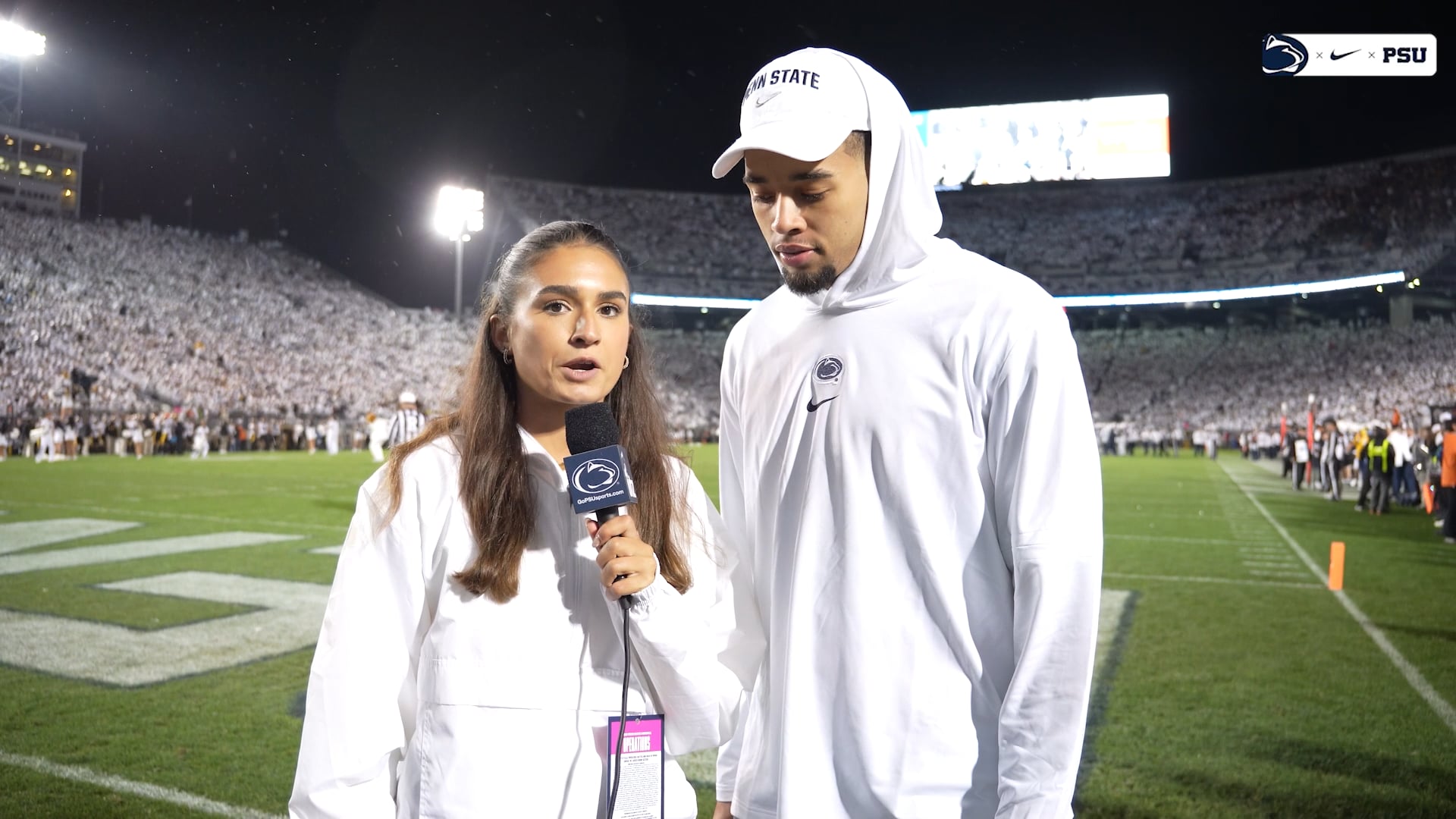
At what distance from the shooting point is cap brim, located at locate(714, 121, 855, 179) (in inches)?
66.1

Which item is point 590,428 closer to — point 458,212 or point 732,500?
point 732,500

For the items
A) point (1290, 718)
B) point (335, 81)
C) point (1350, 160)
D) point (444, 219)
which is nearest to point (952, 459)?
point (1290, 718)

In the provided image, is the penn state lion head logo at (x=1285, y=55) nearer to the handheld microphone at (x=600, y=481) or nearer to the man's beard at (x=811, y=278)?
the man's beard at (x=811, y=278)

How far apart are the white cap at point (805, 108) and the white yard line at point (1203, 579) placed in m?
8.45

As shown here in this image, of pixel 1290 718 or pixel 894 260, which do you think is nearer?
pixel 894 260

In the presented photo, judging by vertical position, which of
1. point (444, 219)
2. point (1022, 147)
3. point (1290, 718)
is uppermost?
point (1022, 147)

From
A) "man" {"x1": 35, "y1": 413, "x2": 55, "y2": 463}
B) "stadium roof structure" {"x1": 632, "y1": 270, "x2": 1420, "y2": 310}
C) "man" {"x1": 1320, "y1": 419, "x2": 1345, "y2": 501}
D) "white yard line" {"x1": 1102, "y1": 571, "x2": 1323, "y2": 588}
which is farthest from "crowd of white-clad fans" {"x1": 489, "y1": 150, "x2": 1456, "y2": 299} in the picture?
"white yard line" {"x1": 1102, "y1": 571, "x2": 1323, "y2": 588}

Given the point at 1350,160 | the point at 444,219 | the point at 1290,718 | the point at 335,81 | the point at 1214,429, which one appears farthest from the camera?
the point at 1350,160

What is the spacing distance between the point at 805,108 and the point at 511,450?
0.80 m

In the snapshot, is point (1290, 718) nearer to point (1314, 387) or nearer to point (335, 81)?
point (335, 81)

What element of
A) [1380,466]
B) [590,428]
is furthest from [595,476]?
[1380,466]

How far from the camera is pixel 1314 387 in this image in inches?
1640

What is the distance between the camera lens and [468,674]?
165 centimetres

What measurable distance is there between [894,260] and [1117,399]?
157 feet
